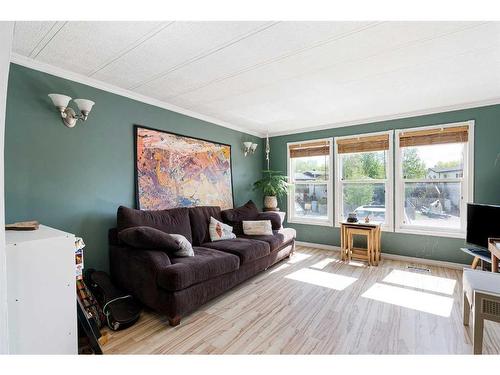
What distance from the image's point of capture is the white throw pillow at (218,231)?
3.31 meters

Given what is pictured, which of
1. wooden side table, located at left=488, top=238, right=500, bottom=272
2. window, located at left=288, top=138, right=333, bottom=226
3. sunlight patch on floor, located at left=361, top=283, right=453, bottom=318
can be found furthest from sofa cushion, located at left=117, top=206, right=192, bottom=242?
wooden side table, located at left=488, top=238, right=500, bottom=272

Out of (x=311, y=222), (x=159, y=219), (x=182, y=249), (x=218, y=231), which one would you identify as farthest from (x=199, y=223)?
(x=311, y=222)

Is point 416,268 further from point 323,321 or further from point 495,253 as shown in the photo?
point 323,321

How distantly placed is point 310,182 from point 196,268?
125 inches

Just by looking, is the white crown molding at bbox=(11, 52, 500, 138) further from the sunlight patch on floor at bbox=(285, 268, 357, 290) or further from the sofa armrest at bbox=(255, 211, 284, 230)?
the sunlight patch on floor at bbox=(285, 268, 357, 290)

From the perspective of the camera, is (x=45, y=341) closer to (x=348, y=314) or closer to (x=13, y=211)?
(x=13, y=211)

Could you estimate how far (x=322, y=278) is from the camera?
3.12 meters

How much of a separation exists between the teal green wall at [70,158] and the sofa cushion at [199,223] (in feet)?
2.62

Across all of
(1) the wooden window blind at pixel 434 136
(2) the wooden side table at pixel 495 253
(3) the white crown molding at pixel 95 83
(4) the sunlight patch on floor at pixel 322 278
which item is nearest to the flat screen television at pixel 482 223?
(2) the wooden side table at pixel 495 253

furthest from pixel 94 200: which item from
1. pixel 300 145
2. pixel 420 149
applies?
pixel 420 149

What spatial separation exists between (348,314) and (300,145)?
3.27 m

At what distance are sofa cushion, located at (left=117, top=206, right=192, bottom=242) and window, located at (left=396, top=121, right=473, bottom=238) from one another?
11.0 ft

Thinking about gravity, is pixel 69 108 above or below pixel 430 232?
above

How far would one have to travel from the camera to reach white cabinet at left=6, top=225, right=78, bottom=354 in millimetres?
1327
